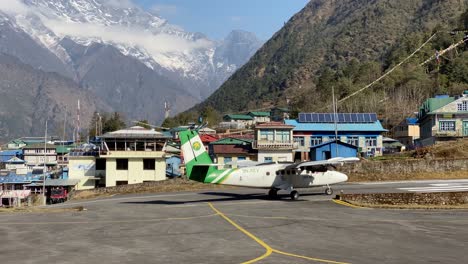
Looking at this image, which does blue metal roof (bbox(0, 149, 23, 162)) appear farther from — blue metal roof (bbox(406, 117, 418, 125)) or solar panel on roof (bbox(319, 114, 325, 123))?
blue metal roof (bbox(406, 117, 418, 125))

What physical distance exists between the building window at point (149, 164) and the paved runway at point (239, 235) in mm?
34072

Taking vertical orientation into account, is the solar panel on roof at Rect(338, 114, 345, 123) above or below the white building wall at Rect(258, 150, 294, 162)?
above

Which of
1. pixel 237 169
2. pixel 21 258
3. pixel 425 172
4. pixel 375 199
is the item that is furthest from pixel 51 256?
pixel 425 172

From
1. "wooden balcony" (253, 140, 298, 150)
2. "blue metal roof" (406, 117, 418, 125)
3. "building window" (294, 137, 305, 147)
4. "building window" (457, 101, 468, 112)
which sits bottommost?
"wooden balcony" (253, 140, 298, 150)

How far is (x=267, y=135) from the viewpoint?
260ft

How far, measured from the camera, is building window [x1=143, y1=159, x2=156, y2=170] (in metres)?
73.7

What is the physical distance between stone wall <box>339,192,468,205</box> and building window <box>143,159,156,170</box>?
4113 cm

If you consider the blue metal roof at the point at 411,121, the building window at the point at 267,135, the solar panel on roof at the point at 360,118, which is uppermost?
the blue metal roof at the point at 411,121

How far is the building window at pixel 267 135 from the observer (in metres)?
78.8

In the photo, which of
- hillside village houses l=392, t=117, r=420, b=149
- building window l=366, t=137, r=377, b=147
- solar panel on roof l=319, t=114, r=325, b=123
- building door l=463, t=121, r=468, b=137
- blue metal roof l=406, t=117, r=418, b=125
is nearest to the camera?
building door l=463, t=121, r=468, b=137

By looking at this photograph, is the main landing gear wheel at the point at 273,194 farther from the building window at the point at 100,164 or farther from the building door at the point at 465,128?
the building door at the point at 465,128

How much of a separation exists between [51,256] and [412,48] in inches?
6792

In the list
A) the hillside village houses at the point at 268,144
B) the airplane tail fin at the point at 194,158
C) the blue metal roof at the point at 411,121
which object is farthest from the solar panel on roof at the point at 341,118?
the airplane tail fin at the point at 194,158

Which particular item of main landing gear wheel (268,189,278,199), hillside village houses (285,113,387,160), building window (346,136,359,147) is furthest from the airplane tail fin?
building window (346,136,359,147)
